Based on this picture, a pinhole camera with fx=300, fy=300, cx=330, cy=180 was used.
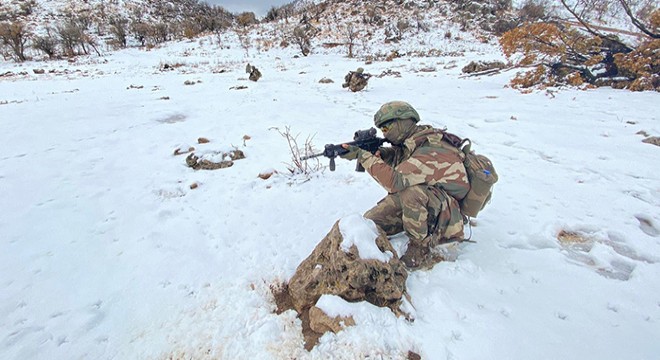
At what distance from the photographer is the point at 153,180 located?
4195 millimetres

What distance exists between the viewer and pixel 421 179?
214 cm

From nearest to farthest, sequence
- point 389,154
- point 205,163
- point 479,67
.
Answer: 1. point 389,154
2. point 205,163
3. point 479,67

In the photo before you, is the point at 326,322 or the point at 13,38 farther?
the point at 13,38

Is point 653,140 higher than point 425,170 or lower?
lower

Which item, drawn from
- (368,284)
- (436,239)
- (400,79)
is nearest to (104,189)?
(368,284)

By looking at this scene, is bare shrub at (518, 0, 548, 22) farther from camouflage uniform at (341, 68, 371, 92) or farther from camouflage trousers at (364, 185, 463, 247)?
camouflage trousers at (364, 185, 463, 247)

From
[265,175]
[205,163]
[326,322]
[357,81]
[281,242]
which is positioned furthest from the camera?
[357,81]

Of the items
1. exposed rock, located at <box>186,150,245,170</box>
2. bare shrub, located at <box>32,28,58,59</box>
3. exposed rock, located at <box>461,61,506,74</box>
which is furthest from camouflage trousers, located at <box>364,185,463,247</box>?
bare shrub, located at <box>32,28,58,59</box>

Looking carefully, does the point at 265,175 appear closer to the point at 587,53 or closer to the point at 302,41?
the point at 587,53

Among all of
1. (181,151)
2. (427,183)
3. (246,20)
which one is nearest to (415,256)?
(427,183)

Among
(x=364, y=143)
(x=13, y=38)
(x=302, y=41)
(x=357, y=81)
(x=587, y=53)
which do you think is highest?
(x=302, y=41)

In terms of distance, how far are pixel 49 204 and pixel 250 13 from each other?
1437 inches

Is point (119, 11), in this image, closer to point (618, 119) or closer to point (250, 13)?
point (250, 13)

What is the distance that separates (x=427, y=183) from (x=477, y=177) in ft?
1.29
